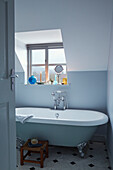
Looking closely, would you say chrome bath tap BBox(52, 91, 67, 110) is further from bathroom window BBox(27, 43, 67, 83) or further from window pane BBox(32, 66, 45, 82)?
window pane BBox(32, 66, 45, 82)

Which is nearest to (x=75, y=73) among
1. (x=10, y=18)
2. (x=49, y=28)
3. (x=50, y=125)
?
(x=49, y=28)

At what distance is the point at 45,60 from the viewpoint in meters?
3.73

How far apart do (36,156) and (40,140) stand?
28cm

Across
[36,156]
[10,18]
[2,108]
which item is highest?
[10,18]

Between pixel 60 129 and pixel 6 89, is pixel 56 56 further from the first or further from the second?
pixel 6 89

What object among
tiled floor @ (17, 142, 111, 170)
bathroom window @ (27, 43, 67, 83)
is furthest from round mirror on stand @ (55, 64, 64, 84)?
tiled floor @ (17, 142, 111, 170)

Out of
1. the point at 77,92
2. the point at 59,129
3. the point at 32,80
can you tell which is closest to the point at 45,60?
the point at 32,80

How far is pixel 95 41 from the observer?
9.00ft

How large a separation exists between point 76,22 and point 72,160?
7.53ft

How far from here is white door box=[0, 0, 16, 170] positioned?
1080 millimetres

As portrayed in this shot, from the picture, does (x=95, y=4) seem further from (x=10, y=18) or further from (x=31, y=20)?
(x=10, y=18)

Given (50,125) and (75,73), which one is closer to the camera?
(50,125)

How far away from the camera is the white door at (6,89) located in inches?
42.5

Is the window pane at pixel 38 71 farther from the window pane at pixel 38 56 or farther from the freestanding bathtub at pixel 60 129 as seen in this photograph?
the freestanding bathtub at pixel 60 129
